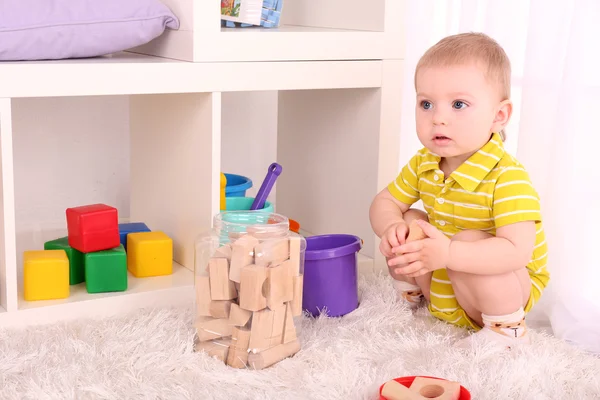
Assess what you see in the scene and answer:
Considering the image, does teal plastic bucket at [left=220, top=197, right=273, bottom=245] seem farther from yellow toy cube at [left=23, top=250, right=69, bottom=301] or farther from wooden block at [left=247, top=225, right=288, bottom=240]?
yellow toy cube at [left=23, top=250, right=69, bottom=301]

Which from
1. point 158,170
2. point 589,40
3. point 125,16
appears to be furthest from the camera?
point 158,170

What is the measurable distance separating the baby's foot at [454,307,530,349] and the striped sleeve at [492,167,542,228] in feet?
0.46

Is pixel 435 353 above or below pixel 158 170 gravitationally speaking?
below

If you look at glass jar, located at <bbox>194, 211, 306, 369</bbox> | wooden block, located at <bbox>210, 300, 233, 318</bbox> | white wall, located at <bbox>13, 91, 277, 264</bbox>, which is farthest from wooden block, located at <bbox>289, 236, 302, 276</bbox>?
white wall, located at <bbox>13, 91, 277, 264</bbox>

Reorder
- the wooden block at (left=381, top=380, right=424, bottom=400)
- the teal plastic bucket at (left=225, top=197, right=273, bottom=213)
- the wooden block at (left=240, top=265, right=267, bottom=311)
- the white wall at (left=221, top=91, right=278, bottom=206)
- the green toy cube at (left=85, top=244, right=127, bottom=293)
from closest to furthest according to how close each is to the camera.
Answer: the wooden block at (left=381, top=380, right=424, bottom=400) < the wooden block at (left=240, top=265, right=267, bottom=311) < the green toy cube at (left=85, top=244, right=127, bottom=293) < the teal plastic bucket at (left=225, top=197, right=273, bottom=213) < the white wall at (left=221, top=91, right=278, bottom=206)

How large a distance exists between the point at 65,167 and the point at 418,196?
2.95 ft

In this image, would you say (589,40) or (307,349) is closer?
(307,349)

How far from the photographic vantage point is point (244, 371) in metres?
1.08

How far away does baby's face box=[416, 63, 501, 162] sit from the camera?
1.17 meters

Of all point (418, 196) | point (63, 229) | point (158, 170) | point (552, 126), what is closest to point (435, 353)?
point (418, 196)

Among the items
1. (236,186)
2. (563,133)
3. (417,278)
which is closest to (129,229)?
(236,186)

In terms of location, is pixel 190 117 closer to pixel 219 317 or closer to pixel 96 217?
pixel 96 217

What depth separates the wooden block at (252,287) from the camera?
1079mm

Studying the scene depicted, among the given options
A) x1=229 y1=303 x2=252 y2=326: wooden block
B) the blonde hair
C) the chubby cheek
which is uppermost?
the blonde hair
